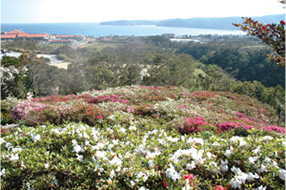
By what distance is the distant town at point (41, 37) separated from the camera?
23.0 metres

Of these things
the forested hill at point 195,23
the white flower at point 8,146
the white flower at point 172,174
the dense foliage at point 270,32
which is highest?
the forested hill at point 195,23

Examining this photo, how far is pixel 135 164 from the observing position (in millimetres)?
1982

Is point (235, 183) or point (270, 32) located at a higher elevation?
point (270, 32)

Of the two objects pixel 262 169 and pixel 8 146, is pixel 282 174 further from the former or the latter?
pixel 8 146

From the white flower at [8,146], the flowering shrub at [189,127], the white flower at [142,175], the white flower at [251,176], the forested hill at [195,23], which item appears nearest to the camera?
the white flower at [142,175]

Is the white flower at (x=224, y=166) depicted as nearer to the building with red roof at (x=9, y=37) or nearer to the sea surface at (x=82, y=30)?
the sea surface at (x=82, y=30)

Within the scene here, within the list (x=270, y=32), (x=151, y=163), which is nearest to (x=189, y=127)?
(x=151, y=163)

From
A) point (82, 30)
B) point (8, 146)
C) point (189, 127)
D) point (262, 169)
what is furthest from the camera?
point (82, 30)

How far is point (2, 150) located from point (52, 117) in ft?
4.99

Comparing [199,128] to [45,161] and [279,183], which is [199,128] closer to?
[279,183]

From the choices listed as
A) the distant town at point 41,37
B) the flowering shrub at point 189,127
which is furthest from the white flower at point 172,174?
the distant town at point 41,37

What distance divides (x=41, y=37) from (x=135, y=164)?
2945 centimetres

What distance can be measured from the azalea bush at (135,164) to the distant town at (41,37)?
25297mm

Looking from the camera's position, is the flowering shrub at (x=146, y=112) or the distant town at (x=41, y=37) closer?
the flowering shrub at (x=146, y=112)
